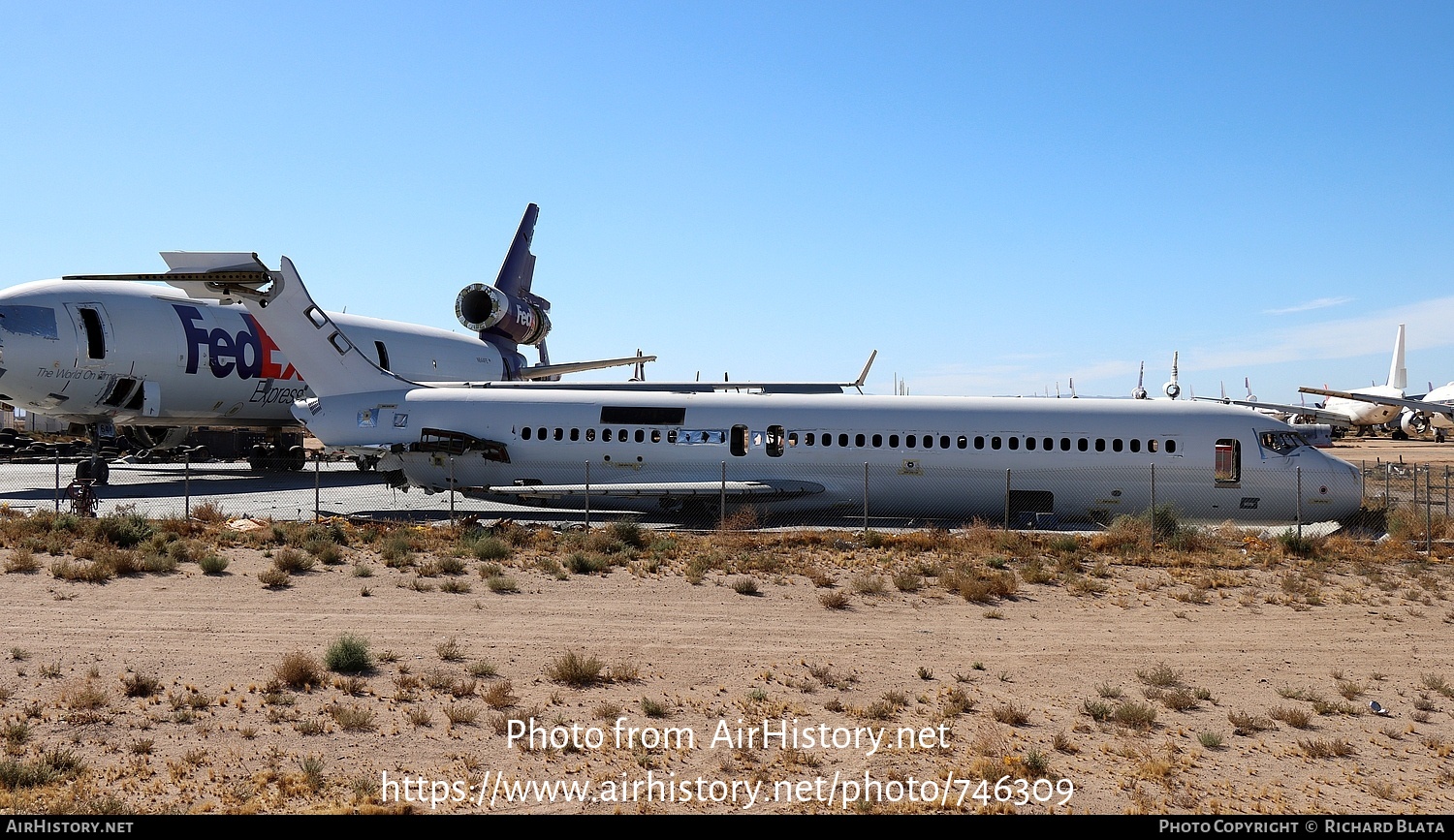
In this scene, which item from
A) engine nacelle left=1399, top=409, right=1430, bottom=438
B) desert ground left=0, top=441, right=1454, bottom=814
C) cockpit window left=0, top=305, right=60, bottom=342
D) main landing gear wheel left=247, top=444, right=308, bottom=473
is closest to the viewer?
desert ground left=0, top=441, right=1454, bottom=814

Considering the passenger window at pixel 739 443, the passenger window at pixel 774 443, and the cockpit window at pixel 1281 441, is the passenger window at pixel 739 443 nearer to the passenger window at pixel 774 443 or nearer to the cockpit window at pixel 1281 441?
the passenger window at pixel 774 443

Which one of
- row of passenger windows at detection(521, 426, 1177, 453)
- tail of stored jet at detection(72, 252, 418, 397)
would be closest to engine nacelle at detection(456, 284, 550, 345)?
tail of stored jet at detection(72, 252, 418, 397)

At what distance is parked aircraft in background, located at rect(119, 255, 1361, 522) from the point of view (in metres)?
22.1

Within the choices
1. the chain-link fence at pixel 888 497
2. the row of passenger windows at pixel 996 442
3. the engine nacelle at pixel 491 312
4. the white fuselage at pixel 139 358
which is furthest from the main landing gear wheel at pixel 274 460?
the row of passenger windows at pixel 996 442

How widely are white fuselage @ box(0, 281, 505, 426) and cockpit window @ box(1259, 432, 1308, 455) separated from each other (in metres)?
25.9

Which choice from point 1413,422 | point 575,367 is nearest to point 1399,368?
point 1413,422

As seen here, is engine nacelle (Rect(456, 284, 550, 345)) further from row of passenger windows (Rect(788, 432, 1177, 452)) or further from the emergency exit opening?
the emergency exit opening

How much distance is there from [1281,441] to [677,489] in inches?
536

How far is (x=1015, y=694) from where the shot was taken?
Answer: 981 centimetres

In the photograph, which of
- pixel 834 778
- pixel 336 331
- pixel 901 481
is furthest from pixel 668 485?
pixel 834 778

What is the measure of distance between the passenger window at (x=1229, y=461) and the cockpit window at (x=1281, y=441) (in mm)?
687

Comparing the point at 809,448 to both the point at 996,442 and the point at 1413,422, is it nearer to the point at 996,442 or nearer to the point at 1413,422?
the point at 996,442

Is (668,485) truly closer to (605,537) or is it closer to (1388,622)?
(605,537)

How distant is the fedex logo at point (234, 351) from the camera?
29.9 meters
